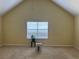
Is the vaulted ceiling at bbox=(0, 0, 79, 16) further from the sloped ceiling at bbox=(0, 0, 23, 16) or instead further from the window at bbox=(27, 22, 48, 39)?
the window at bbox=(27, 22, 48, 39)

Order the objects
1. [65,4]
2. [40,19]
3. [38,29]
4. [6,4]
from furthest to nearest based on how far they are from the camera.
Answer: [38,29] → [40,19] → [65,4] → [6,4]

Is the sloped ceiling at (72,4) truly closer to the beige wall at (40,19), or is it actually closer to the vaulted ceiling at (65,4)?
the vaulted ceiling at (65,4)

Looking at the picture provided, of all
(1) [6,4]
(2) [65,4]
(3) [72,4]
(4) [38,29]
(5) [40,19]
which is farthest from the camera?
(4) [38,29]

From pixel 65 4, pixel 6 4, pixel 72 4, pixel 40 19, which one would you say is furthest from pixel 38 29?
pixel 72 4

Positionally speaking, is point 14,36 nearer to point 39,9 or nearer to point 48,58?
point 39,9

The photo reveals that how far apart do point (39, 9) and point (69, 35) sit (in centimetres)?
235

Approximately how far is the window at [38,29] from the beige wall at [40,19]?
0.26m

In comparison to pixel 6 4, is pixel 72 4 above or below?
below

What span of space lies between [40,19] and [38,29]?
63cm

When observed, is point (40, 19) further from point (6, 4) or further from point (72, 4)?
point (72, 4)

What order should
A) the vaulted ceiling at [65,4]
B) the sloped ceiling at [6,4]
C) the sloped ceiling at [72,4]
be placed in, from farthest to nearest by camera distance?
the sloped ceiling at [6,4] < the vaulted ceiling at [65,4] < the sloped ceiling at [72,4]

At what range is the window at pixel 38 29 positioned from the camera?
9.56 m

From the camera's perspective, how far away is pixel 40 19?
31.0 ft

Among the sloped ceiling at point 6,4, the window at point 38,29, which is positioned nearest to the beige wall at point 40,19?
the window at point 38,29
